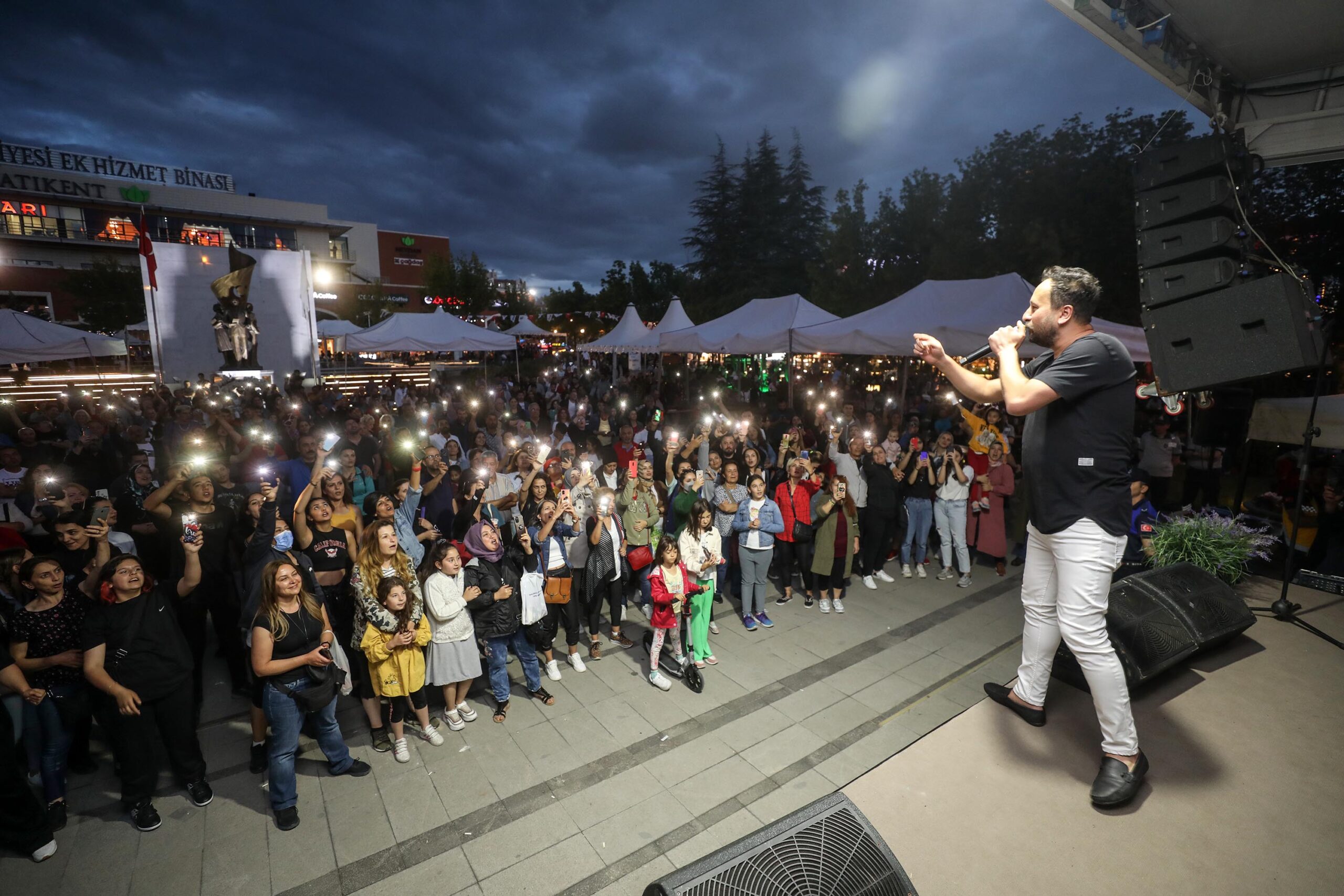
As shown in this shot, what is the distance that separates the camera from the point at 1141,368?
12.5 m

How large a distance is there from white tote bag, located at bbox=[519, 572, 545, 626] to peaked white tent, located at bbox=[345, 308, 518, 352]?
1121 centimetres

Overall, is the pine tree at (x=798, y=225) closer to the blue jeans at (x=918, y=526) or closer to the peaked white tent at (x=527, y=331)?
the peaked white tent at (x=527, y=331)

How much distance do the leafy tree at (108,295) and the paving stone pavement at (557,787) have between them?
37.9 metres

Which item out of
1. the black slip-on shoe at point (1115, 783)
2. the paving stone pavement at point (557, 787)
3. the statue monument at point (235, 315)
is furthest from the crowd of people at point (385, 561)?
the statue monument at point (235, 315)

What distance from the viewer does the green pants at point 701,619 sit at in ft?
16.6

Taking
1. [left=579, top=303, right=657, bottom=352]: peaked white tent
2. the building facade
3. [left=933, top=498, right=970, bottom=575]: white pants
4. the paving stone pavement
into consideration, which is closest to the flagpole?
[left=579, top=303, right=657, bottom=352]: peaked white tent

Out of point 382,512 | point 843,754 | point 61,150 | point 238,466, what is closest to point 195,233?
point 61,150

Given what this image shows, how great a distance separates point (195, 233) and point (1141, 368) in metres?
55.5

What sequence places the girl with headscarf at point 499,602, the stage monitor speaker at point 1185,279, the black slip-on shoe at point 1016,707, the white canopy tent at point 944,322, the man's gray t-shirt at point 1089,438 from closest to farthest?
the man's gray t-shirt at point 1089,438
the black slip-on shoe at point 1016,707
the stage monitor speaker at point 1185,279
the girl with headscarf at point 499,602
the white canopy tent at point 944,322

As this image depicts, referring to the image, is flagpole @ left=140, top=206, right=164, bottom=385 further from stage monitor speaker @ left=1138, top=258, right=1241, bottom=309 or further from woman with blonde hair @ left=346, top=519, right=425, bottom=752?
stage monitor speaker @ left=1138, top=258, right=1241, bottom=309

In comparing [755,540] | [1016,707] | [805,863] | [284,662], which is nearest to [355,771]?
[284,662]

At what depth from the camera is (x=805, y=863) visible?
166cm

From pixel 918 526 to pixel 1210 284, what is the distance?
4.31 m

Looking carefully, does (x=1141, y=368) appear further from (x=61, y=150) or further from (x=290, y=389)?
(x=61, y=150)
